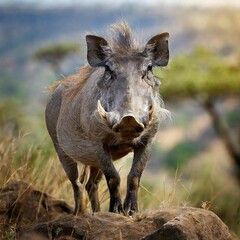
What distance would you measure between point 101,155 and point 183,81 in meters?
21.5

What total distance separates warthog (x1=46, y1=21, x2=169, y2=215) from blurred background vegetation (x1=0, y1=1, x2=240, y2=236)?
24 centimetres

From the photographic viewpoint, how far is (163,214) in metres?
5.35

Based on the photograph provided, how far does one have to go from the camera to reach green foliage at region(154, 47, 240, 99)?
27.1 metres

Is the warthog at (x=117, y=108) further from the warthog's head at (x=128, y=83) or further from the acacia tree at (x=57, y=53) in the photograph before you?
the acacia tree at (x=57, y=53)

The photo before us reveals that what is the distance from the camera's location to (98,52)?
634 centimetres

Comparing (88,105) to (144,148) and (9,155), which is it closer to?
(144,148)

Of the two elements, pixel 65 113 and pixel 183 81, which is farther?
pixel 183 81

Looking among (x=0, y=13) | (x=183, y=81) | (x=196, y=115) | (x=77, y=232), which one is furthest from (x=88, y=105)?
(x=0, y=13)

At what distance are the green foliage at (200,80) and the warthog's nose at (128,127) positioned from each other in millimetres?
20940

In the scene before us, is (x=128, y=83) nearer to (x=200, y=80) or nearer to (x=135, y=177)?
(x=135, y=177)

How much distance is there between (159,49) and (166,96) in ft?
71.0

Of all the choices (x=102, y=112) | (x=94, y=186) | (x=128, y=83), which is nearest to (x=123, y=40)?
(x=128, y=83)

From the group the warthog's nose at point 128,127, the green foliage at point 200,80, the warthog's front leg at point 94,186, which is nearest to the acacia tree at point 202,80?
the green foliage at point 200,80

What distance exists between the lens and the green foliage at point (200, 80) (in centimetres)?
2712
